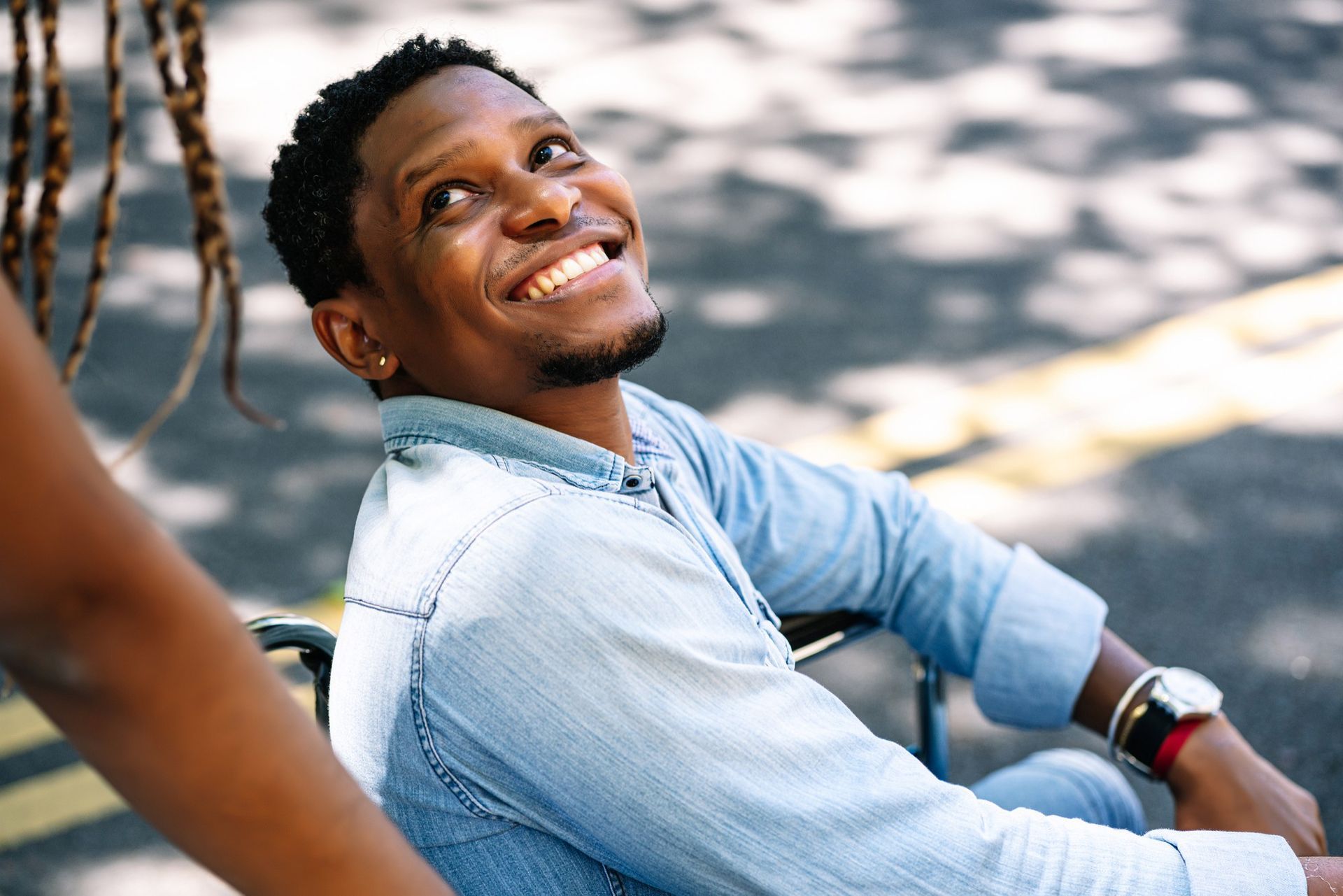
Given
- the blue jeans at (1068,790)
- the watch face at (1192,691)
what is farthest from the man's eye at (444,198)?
the watch face at (1192,691)

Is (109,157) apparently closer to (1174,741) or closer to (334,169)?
(334,169)

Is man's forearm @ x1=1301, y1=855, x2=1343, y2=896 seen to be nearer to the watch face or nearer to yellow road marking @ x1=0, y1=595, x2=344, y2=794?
the watch face

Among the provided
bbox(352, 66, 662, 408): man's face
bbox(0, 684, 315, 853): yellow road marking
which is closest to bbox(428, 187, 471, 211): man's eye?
bbox(352, 66, 662, 408): man's face

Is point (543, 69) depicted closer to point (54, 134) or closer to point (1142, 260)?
point (1142, 260)

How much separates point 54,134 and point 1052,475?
116 inches

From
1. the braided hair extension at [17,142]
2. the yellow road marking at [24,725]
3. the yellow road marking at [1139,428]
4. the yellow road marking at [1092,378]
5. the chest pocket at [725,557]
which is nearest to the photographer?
the braided hair extension at [17,142]

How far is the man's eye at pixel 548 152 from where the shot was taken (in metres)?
1.80

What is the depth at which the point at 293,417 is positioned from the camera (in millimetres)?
3855

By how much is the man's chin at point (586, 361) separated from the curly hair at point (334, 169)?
28 cm

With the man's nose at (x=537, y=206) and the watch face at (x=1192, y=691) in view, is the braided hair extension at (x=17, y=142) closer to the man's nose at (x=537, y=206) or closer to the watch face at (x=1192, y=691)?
the man's nose at (x=537, y=206)

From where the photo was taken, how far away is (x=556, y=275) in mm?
1690

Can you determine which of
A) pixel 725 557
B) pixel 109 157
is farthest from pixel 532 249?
pixel 109 157

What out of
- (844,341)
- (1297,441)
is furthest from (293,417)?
(1297,441)

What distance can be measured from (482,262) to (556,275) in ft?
0.30
